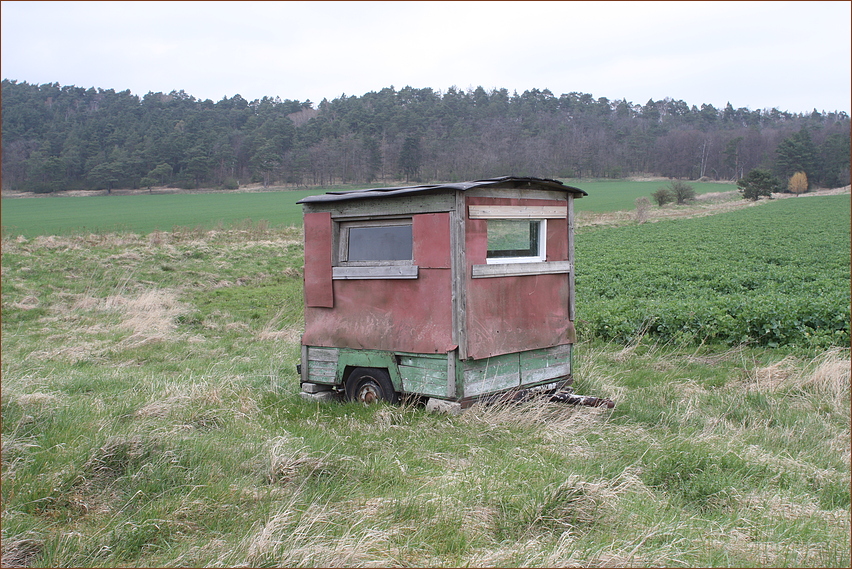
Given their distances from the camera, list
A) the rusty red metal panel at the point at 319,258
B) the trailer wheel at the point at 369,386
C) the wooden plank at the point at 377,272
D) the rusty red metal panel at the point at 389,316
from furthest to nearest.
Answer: the rusty red metal panel at the point at 319,258
the trailer wheel at the point at 369,386
the wooden plank at the point at 377,272
the rusty red metal panel at the point at 389,316

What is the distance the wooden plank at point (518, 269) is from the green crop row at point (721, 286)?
4456 millimetres

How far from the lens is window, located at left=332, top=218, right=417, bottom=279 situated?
22.8ft

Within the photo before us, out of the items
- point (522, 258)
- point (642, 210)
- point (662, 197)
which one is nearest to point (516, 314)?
point (522, 258)

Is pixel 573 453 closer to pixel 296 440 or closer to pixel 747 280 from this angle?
pixel 296 440

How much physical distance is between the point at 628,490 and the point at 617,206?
5791 centimetres

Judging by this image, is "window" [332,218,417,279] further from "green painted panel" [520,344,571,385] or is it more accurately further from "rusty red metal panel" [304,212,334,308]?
"green painted panel" [520,344,571,385]

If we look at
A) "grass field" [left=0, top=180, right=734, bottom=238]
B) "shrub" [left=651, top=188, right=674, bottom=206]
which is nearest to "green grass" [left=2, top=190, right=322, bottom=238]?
"grass field" [left=0, top=180, right=734, bottom=238]

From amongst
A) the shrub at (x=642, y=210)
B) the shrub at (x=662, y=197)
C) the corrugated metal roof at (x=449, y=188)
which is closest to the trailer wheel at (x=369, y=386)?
the corrugated metal roof at (x=449, y=188)

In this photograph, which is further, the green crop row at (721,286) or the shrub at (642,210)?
the shrub at (642,210)

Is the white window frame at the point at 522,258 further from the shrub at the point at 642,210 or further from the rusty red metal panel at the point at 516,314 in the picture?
the shrub at the point at 642,210

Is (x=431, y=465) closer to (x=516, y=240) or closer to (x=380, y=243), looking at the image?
(x=380, y=243)

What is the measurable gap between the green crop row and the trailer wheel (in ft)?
18.8

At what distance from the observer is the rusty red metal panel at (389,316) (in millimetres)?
6641

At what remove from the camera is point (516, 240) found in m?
7.22
